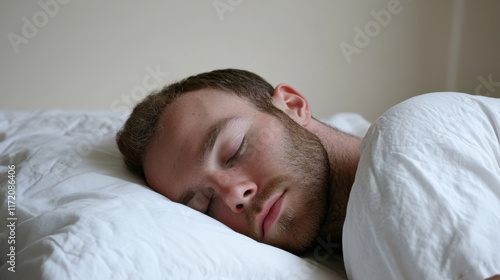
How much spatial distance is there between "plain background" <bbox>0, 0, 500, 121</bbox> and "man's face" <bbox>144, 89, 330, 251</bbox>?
983 mm

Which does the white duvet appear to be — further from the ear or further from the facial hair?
the ear

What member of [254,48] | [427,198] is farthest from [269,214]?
[254,48]

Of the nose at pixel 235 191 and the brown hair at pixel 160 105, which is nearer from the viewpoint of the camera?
the nose at pixel 235 191

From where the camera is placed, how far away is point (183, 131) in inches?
39.5

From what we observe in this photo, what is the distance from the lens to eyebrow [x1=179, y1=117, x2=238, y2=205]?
954mm

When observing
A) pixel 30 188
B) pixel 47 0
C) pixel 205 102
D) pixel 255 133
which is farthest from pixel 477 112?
pixel 47 0

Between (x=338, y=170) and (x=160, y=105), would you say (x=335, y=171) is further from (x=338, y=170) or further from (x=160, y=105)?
(x=160, y=105)

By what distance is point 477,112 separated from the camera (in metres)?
0.85

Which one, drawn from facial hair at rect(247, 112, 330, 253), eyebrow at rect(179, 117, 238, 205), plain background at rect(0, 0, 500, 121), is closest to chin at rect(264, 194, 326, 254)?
facial hair at rect(247, 112, 330, 253)

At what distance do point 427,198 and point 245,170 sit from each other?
359 mm

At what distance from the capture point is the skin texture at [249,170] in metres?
0.91

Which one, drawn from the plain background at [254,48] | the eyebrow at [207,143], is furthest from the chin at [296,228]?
the plain background at [254,48]

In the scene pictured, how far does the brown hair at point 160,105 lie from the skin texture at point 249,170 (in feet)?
0.09

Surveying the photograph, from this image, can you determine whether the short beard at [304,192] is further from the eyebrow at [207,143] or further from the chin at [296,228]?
the eyebrow at [207,143]
